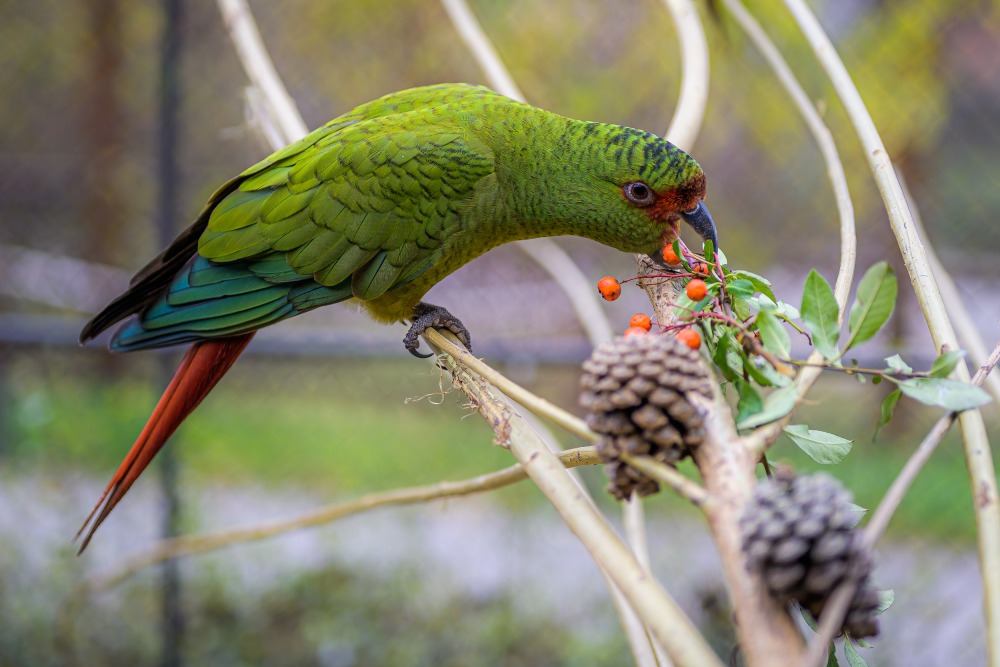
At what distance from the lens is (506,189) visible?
1.30 m

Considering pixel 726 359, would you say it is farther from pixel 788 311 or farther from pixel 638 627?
pixel 638 627

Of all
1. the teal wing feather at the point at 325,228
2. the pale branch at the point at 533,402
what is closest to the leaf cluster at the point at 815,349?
the pale branch at the point at 533,402

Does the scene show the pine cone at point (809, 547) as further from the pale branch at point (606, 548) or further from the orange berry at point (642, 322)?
the orange berry at point (642, 322)

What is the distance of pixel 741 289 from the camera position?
0.68m

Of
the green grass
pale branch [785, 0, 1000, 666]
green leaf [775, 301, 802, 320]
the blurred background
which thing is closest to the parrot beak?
pale branch [785, 0, 1000, 666]

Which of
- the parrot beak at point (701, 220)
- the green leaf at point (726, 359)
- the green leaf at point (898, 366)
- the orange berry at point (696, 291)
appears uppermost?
the green leaf at point (898, 366)

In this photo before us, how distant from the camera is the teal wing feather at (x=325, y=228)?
1252 millimetres

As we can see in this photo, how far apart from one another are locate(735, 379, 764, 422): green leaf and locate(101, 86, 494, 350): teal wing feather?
76 cm

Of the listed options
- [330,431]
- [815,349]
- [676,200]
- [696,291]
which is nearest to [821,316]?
[815,349]

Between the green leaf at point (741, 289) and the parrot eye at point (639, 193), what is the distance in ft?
1.56

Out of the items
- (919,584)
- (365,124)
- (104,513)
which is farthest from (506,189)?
(919,584)

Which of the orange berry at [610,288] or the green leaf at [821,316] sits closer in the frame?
the green leaf at [821,316]

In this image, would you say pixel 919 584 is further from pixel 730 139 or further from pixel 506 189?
pixel 506 189

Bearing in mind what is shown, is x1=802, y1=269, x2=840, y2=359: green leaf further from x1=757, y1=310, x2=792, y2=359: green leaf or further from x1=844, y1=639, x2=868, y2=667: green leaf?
x1=844, y1=639, x2=868, y2=667: green leaf
